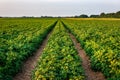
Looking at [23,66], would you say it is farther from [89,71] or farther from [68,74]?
[68,74]

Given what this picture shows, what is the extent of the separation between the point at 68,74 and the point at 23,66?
4720 mm

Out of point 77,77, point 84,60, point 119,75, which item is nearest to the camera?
point 77,77

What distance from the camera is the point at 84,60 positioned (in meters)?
16.0

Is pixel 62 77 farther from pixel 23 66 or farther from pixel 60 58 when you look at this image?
pixel 23 66

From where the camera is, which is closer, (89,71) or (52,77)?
(52,77)

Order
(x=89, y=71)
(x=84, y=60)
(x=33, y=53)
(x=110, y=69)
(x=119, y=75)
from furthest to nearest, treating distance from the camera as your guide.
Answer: (x=33, y=53)
(x=84, y=60)
(x=89, y=71)
(x=110, y=69)
(x=119, y=75)

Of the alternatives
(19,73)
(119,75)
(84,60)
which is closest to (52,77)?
(119,75)

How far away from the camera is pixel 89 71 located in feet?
44.2

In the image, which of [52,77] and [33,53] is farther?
[33,53]

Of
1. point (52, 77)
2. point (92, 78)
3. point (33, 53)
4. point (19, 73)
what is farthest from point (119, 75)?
point (33, 53)

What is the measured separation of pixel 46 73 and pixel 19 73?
10.7 ft

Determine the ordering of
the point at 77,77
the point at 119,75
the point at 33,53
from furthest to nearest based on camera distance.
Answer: the point at 33,53
the point at 119,75
the point at 77,77

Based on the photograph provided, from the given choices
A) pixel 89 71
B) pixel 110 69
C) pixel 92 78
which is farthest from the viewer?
pixel 89 71

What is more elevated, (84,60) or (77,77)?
(77,77)
